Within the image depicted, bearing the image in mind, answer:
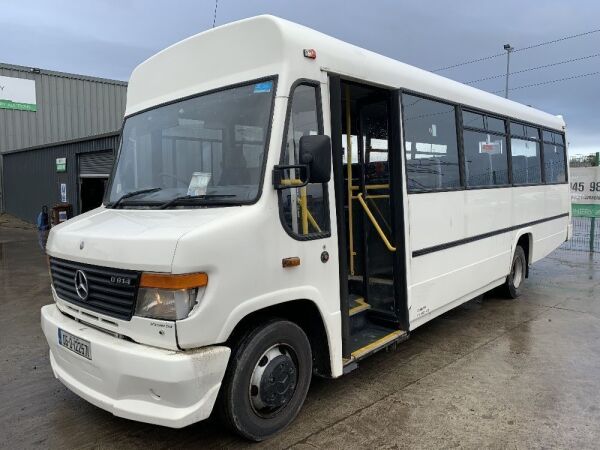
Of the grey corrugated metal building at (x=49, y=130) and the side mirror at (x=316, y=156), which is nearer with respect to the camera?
the side mirror at (x=316, y=156)

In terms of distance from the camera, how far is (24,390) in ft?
14.0

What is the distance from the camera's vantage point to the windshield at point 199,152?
10.8 feet

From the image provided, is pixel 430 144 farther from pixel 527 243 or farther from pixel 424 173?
pixel 527 243

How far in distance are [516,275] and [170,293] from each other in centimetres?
620

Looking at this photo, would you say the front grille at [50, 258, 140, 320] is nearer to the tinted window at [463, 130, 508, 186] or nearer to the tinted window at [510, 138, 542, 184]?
the tinted window at [463, 130, 508, 186]

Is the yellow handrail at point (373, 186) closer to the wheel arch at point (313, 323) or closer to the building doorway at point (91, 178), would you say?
the wheel arch at point (313, 323)

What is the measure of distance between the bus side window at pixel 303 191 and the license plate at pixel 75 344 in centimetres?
150

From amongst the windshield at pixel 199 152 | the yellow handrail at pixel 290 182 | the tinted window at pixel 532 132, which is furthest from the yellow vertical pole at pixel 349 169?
the tinted window at pixel 532 132

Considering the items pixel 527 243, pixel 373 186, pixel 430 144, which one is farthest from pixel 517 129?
pixel 373 186

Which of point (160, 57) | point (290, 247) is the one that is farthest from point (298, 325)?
point (160, 57)

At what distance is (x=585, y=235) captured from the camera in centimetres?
1261

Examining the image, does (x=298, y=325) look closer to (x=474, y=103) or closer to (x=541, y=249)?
(x=474, y=103)

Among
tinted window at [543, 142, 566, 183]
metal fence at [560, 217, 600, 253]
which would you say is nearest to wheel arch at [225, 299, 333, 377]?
tinted window at [543, 142, 566, 183]

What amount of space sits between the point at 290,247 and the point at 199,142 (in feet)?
3.38
